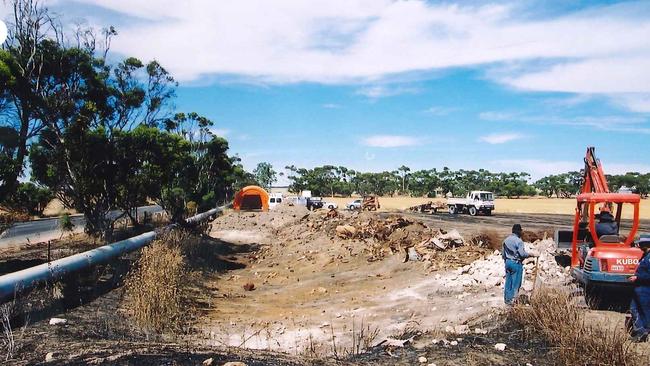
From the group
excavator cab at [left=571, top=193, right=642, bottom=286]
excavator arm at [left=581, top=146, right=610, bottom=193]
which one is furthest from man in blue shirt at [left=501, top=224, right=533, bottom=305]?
excavator arm at [left=581, top=146, right=610, bottom=193]

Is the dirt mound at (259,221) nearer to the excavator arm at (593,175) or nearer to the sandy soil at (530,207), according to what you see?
the excavator arm at (593,175)

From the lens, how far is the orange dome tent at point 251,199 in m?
48.0

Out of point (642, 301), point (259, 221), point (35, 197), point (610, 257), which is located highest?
point (35, 197)

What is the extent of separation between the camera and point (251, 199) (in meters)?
50.2

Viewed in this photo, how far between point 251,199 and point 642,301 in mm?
44268

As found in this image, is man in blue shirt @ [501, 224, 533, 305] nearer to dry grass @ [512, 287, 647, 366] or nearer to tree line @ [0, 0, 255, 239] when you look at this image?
A: dry grass @ [512, 287, 647, 366]

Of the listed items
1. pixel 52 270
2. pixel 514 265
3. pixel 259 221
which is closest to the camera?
pixel 514 265

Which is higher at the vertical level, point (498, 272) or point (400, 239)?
point (400, 239)

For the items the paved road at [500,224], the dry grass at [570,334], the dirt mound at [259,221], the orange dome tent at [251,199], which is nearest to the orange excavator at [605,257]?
the dry grass at [570,334]

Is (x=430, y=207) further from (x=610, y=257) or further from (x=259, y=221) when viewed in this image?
(x=610, y=257)

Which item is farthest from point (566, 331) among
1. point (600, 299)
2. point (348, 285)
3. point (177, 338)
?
point (348, 285)

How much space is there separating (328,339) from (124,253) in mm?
8322

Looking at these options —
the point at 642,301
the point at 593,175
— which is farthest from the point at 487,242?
the point at 642,301

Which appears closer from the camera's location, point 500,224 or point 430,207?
point 500,224
